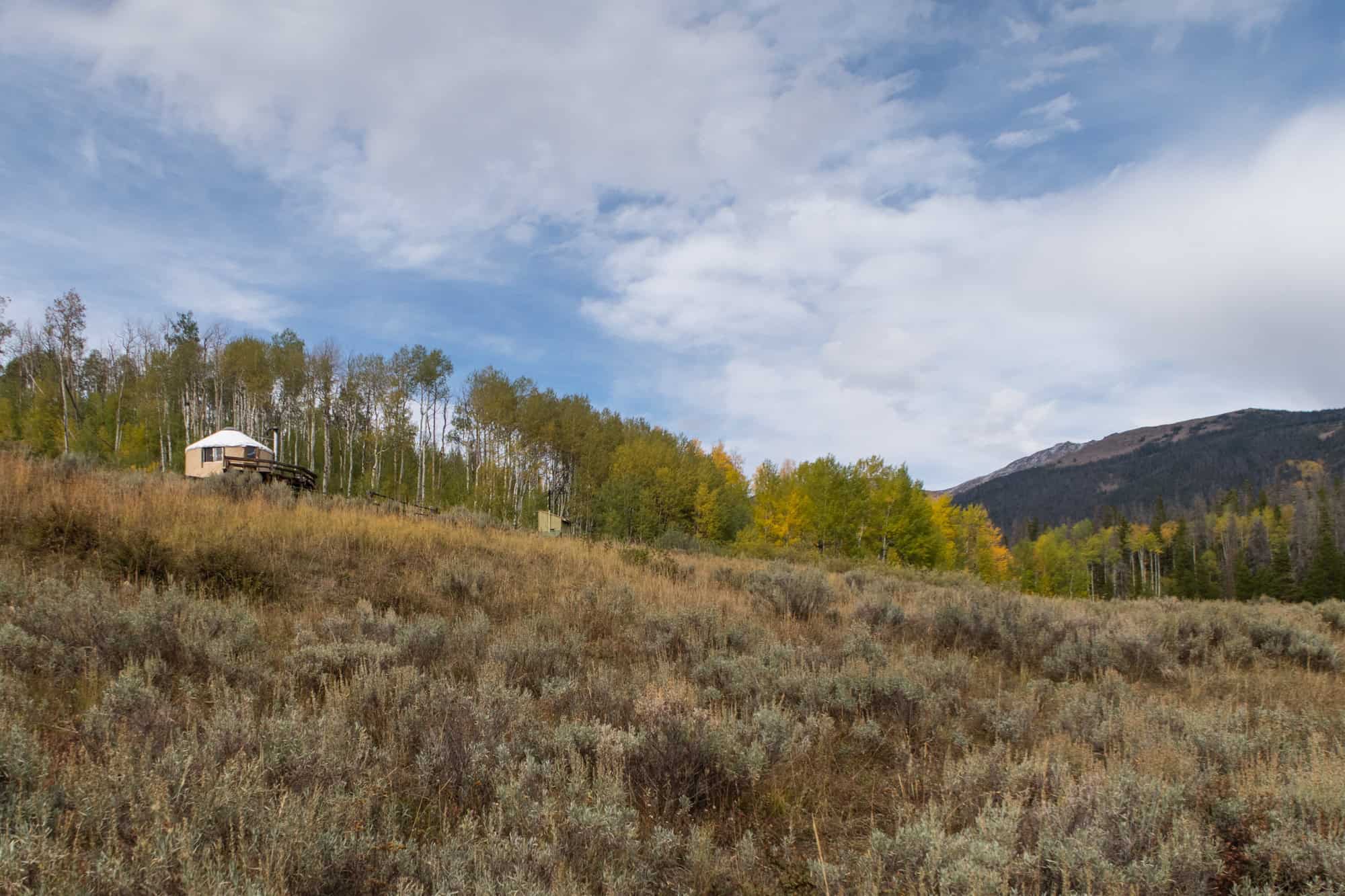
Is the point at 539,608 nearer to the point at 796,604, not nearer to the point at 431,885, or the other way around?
the point at 796,604

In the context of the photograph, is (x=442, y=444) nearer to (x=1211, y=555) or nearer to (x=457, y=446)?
(x=457, y=446)

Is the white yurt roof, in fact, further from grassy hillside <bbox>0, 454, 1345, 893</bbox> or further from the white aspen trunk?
grassy hillside <bbox>0, 454, 1345, 893</bbox>

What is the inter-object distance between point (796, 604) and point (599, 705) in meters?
5.80

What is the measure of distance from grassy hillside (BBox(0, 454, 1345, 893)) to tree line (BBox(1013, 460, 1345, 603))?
71888 millimetres

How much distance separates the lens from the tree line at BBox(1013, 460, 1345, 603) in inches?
2525

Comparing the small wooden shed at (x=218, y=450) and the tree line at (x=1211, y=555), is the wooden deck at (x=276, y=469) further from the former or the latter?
the tree line at (x=1211, y=555)

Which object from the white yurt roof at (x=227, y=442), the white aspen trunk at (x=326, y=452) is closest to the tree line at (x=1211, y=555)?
the white aspen trunk at (x=326, y=452)

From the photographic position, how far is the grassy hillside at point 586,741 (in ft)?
8.35

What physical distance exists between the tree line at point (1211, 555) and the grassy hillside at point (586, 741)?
71888 millimetres

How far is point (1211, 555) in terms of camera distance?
84.9 metres

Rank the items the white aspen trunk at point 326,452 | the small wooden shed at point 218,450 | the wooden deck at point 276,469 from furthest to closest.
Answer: the white aspen trunk at point 326,452, the small wooden shed at point 218,450, the wooden deck at point 276,469

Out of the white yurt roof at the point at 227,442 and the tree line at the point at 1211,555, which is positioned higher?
the white yurt roof at the point at 227,442

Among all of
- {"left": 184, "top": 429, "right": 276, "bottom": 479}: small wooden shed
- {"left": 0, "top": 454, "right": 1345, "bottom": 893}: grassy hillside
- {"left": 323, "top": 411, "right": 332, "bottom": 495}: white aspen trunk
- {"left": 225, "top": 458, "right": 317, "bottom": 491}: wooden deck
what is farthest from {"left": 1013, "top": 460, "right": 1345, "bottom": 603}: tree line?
{"left": 184, "top": 429, "right": 276, "bottom": 479}: small wooden shed

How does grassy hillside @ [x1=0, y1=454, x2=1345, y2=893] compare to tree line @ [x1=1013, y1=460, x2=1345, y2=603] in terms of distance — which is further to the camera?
tree line @ [x1=1013, y1=460, x2=1345, y2=603]
